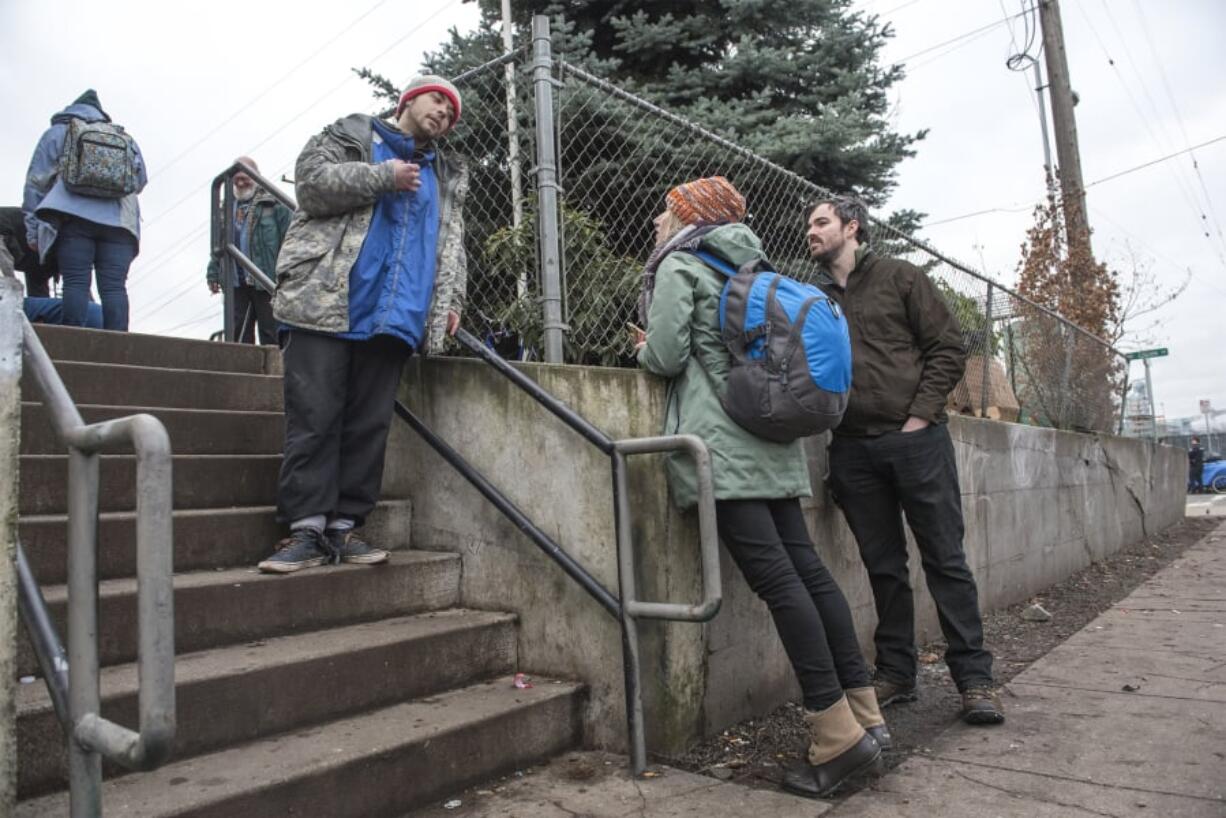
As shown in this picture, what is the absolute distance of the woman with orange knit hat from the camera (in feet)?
8.71

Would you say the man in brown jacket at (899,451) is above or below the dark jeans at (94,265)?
below

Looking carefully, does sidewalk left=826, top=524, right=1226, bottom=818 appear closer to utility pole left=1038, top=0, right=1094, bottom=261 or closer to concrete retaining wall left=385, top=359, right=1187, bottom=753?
concrete retaining wall left=385, top=359, right=1187, bottom=753

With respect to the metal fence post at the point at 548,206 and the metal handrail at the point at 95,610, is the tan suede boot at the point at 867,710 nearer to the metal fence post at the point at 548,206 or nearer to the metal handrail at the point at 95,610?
the metal fence post at the point at 548,206

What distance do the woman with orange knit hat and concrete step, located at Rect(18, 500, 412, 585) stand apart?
129 cm

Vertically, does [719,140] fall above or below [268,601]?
above

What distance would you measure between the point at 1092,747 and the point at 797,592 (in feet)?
4.12

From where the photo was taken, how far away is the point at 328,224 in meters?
3.24

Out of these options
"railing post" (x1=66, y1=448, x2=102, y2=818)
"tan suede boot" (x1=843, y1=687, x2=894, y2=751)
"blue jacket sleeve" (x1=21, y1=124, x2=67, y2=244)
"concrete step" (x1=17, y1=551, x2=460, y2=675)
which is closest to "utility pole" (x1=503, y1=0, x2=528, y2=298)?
"concrete step" (x1=17, y1=551, x2=460, y2=675)

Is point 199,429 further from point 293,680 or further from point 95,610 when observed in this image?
point 95,610

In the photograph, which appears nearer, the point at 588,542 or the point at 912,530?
the point at 588,542

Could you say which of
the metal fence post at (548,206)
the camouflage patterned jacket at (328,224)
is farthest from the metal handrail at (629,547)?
the camouflage patterned jacket at (328,224)

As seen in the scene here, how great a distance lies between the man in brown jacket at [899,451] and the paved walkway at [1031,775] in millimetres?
306

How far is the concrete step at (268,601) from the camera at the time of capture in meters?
2.54

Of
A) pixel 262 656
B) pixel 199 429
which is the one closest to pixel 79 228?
pixel 199 429
